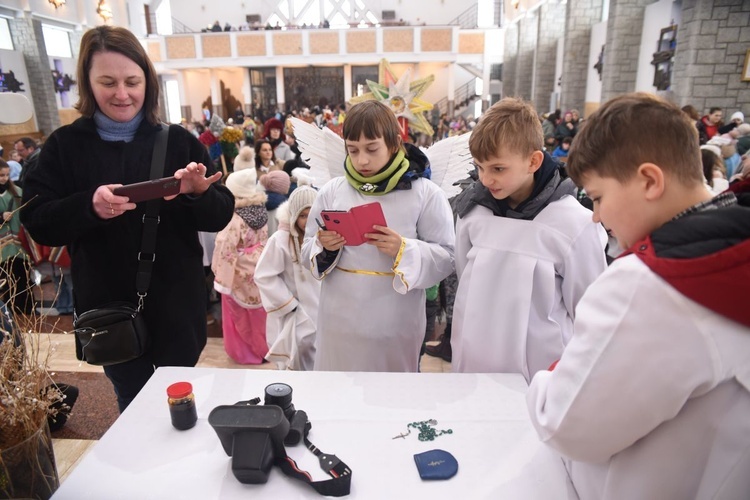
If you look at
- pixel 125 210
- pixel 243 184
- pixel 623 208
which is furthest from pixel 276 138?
pixel 623 208

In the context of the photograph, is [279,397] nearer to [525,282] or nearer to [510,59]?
[525,282]

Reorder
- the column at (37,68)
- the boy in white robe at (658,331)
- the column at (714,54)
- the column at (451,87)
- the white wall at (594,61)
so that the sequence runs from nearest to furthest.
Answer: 1. the boy in white robe at (658,331)
2. the column at (714,54)
3. the white wall at (594,61)
4. the column at (37,68)
5. the column at (451,87)

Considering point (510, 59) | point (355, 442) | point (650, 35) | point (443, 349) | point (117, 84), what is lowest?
point (443, 349)

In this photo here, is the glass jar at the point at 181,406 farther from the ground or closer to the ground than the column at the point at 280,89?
closer to the ground

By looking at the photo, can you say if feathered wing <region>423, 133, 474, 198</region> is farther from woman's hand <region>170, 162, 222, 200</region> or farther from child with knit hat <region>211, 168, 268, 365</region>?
child with knit hat <region>211, 168, 268, 365</region>

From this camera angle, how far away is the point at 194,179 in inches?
64.0

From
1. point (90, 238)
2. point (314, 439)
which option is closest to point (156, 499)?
point (314, 439)

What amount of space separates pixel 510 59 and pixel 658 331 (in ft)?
68.9

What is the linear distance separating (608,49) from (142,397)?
11.6 meters

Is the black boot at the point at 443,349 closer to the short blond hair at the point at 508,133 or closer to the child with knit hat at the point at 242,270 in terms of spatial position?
the child with knit hat at the point at 242,270

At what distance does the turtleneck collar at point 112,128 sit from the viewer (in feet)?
5.49

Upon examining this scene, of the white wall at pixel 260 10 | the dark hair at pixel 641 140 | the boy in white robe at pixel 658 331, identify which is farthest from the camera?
the white wall at pixel 260 10

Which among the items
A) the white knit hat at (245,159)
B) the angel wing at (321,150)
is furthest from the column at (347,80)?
the angel wing at (321,150)

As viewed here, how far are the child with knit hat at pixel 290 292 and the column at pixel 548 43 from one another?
48.7 feet
